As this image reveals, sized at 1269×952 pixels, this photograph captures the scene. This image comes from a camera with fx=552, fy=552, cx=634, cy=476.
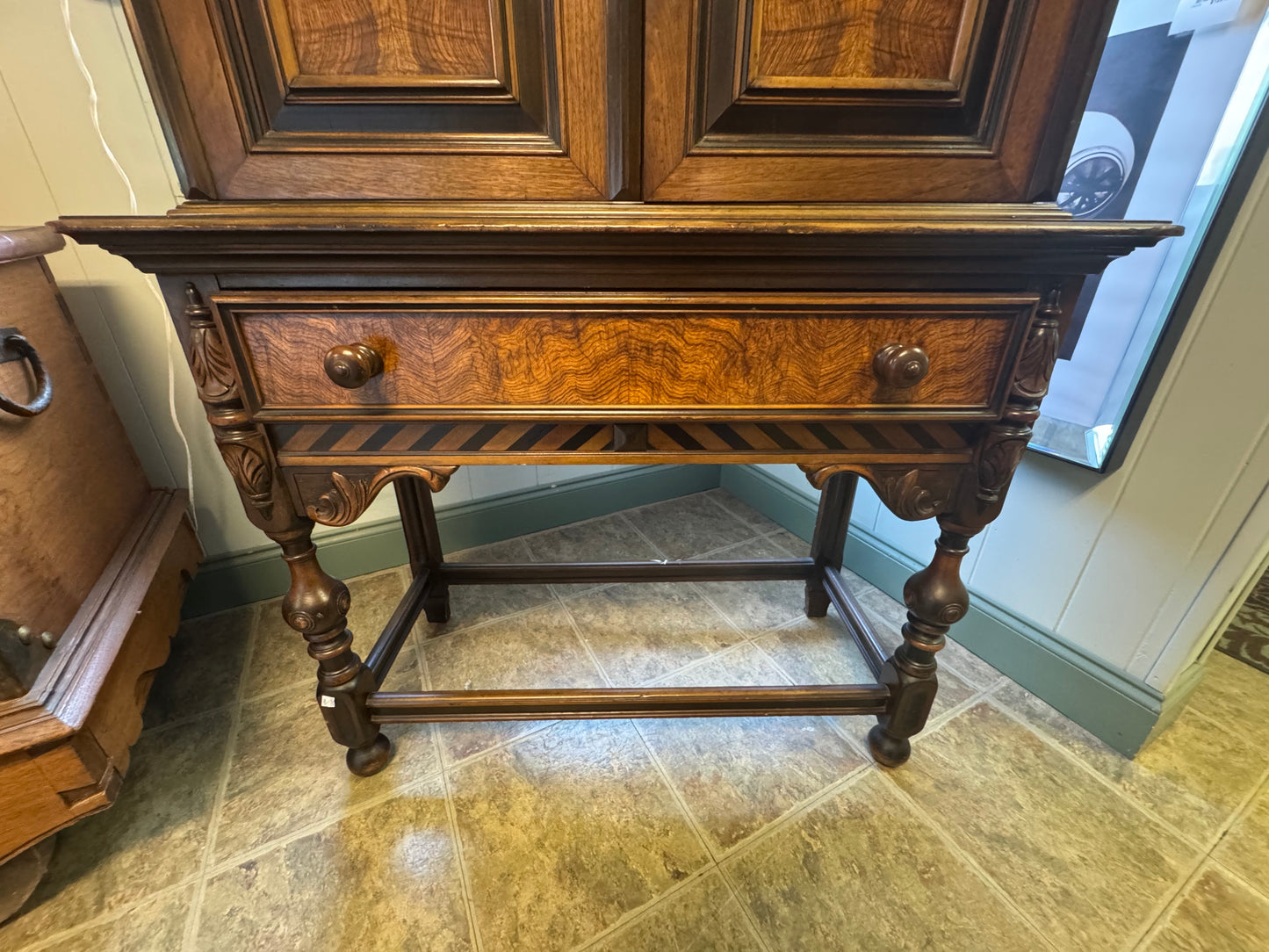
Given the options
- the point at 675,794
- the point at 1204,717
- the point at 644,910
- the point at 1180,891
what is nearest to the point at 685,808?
the point at 675,794

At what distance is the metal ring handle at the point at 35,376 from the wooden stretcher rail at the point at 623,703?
0.61m

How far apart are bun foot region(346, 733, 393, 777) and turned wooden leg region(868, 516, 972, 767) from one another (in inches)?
34.7

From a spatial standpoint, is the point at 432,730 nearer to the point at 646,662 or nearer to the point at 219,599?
the point at 646,662

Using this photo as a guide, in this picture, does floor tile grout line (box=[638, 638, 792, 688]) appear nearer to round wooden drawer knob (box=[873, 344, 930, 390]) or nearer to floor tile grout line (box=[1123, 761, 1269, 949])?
floor tile grout line (box=[1123, 761, 1269, 949])

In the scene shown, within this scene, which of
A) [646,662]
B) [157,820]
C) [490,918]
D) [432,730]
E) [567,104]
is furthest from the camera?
[646,662]

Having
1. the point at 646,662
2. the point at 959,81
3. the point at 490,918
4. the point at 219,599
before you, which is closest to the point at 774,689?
the point at 646,662

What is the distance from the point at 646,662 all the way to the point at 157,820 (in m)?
0.88

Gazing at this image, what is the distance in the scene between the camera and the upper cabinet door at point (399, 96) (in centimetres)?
52

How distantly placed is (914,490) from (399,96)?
2.47 feet

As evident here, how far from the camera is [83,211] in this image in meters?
1.00

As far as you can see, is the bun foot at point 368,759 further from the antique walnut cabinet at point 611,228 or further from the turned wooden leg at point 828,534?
the turned wooden leg at point 828,534

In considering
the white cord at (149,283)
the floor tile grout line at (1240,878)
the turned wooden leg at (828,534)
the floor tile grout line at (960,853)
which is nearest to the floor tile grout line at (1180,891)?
the floor tile grout line at (1240,878)

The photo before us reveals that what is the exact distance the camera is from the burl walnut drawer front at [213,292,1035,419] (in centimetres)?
61

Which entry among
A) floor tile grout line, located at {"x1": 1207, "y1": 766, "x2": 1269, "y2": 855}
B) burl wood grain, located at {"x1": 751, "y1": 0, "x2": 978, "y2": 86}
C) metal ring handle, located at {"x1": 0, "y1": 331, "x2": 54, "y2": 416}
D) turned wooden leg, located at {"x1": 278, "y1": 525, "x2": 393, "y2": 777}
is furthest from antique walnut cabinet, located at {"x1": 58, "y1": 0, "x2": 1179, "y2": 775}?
floor tile grout line, located at {"x1": 1207, "y1": 766, "x2": 1269, "y2": 855}
